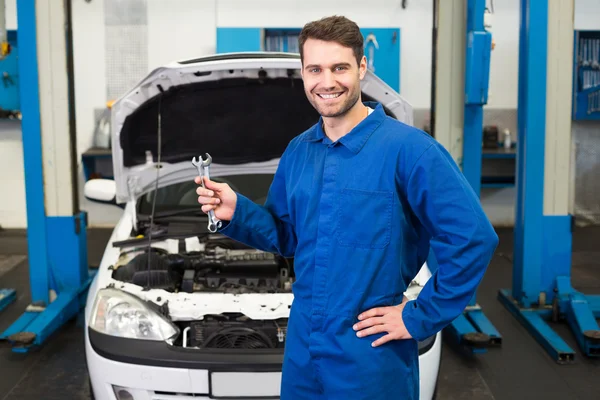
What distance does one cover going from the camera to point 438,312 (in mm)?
1574

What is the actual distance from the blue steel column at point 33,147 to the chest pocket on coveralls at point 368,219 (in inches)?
115

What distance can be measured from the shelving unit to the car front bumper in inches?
197

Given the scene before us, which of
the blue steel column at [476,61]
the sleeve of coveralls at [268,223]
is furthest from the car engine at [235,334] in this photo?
the blue steel column at [476,61]

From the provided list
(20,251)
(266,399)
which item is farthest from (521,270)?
(20,251)

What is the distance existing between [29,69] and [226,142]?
4.82ft

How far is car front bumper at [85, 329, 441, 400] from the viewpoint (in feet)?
7.39

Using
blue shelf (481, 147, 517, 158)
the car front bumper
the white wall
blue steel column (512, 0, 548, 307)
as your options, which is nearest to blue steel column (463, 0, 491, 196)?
blue steel column (512, 0, 548, 307)

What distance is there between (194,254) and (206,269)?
0.47 feet

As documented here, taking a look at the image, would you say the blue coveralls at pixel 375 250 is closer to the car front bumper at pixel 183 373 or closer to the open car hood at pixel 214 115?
the car front bumper at pixel 183 373

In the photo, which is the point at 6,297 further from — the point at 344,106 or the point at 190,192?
the point at 344,106

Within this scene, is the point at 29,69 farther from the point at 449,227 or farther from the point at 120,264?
the point at 449,227

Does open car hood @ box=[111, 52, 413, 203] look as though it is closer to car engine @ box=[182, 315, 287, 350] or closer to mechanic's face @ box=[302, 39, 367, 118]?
car engine @ box=[182, 315, 287, 350]

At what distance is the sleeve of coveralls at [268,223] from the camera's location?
1.81 meters

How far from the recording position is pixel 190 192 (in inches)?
140
